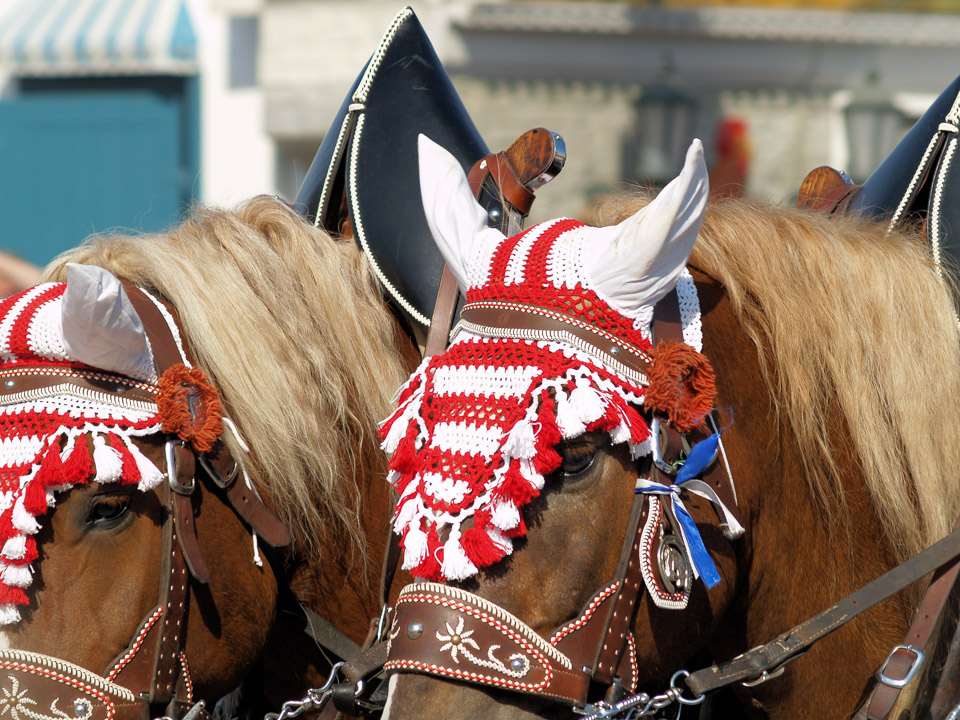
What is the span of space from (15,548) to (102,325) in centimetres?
36

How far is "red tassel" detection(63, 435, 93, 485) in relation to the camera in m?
1.56

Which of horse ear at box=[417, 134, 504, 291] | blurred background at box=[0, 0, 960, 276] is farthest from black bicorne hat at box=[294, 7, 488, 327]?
blurred background at box=[0, 0, 960, 276]

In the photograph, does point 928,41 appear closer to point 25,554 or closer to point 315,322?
point 315,322

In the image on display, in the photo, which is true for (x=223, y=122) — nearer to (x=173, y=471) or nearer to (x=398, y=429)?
(x=173, y=471)

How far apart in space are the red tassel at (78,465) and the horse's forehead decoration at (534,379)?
46 centimetres

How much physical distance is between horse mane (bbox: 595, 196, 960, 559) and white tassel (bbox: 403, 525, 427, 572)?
631mm

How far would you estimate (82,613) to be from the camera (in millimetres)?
1599

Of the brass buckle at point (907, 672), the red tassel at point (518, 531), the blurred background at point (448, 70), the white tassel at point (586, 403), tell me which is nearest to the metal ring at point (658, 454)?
the white tassel at point (586, 403)

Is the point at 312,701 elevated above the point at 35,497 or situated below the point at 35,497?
below

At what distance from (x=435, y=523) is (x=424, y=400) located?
20cm

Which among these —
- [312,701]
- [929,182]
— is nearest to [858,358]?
[929,182]

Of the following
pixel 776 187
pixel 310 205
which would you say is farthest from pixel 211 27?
pixel 310 205

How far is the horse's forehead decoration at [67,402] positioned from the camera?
1553 millimetres

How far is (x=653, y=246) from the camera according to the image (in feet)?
4.60
